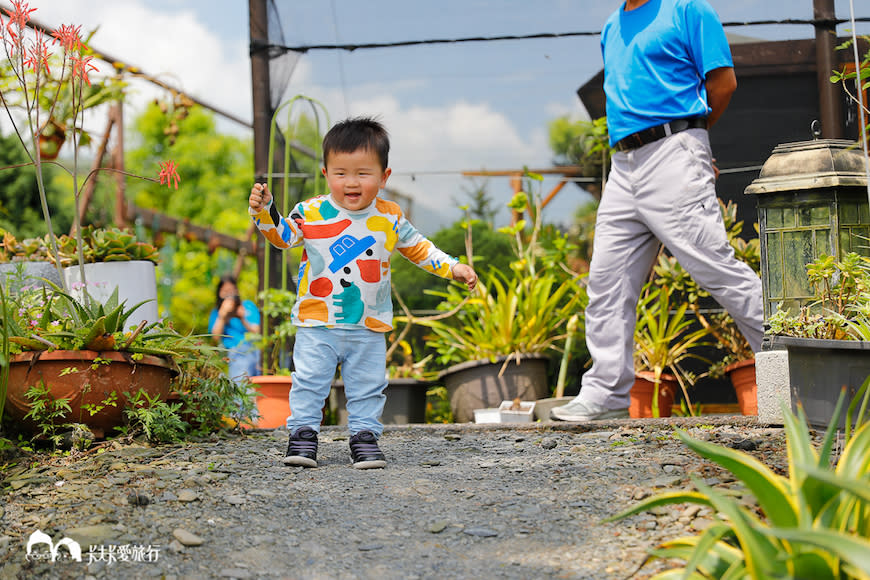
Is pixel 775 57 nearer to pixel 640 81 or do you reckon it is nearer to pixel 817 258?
pixel 640 81

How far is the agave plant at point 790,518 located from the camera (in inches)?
51.7

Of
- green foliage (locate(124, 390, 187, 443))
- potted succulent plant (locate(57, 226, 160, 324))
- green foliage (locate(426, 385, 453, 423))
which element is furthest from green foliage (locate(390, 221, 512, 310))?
green foliage (locate(124, 390, 187, 443))

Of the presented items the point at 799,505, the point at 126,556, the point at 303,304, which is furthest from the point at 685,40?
the point at 126,556

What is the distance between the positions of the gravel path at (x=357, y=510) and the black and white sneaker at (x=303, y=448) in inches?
2.2

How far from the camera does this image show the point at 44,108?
4719mm

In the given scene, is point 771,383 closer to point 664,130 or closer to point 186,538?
point 664,130

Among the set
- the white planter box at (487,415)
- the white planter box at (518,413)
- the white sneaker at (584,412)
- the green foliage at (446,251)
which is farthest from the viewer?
→ the green foliage at (446,251)

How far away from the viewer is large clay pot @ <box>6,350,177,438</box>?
2643 millimetres

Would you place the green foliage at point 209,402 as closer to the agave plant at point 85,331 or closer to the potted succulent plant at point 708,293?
the agave plant at point 85,331

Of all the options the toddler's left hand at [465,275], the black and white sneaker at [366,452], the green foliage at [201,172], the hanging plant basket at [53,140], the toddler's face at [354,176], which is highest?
the green foliage at [201,172]

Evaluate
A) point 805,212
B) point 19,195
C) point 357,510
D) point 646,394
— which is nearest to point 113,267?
point 357,510

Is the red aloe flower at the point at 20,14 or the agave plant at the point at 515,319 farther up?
the red aloe flower at the point at 20,14

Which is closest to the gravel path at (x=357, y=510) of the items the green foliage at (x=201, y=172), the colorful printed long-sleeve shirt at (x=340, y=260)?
the colorful printed long-sleeve shirt at (x=340, y=260)

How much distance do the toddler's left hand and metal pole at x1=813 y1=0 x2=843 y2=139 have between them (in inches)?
114
